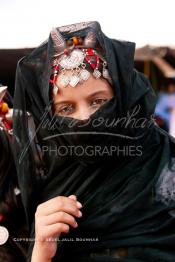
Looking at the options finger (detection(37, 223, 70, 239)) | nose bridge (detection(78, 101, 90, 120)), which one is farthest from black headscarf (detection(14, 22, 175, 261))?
finger (detection(37, 223, 70, 239))

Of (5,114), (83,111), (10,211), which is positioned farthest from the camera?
(5,114)

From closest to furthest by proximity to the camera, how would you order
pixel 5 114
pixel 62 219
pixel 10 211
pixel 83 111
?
1. pixel 62 219
2. pixel 83 111
3. pixel 10 211
4. pixel 5 114

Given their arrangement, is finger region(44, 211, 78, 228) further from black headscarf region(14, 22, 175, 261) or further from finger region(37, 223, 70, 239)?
black headscarf region(14, 22, 175, 261)

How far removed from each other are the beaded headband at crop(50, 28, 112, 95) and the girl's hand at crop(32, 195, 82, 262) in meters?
0.36

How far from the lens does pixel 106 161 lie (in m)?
1.21

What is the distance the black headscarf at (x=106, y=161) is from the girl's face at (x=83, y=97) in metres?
0.03

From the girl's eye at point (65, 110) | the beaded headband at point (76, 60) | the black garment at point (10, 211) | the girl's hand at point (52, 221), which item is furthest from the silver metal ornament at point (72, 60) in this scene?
the girl's hand at point (52, 221)

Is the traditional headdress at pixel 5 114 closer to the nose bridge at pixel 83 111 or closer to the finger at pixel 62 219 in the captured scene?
the nose bridge at pixel 83 111

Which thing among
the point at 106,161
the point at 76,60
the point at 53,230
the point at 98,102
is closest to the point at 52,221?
the point at 53,230

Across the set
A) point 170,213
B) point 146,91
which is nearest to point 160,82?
point 146,91

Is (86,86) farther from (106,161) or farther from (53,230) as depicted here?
(53,230)

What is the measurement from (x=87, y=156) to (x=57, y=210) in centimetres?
21

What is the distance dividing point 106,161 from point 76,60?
1.09 ft

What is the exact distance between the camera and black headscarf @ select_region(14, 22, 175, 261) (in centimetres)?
115
